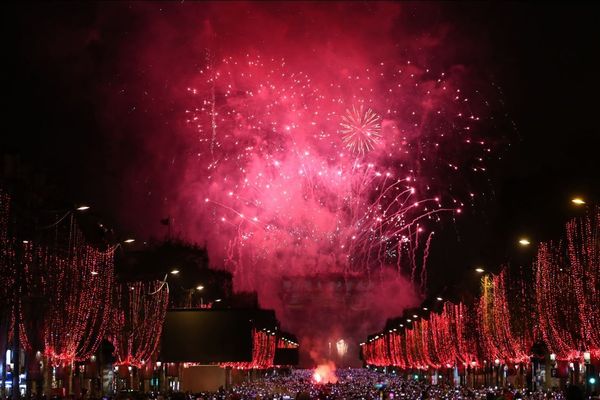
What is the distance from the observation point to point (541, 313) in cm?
6894

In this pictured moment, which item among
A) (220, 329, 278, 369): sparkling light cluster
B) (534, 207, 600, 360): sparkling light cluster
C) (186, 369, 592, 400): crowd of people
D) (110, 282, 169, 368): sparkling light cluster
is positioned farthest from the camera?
(220, 329, 278, 369): sparkling light cluster

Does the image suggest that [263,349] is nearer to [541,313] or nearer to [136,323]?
[136,323]

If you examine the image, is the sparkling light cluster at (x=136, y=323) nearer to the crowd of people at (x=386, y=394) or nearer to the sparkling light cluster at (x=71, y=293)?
the crowd of people at (x=386, y=394)

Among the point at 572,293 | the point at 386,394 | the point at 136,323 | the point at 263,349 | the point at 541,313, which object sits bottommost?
the point at 386,394

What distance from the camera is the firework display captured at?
57938 mm

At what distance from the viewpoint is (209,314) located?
53000 mm

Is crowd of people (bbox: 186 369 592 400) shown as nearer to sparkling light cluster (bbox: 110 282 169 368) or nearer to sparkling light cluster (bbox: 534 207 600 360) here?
sparkling light cluster (bbox: 534 207 600 360)

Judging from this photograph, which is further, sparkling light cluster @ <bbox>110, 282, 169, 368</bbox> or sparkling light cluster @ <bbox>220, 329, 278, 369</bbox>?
sparkling light cluster @ <bbox>220, 329, 278, 369</bbox>

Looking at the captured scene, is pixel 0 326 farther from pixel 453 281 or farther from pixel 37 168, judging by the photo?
pixel 453 281

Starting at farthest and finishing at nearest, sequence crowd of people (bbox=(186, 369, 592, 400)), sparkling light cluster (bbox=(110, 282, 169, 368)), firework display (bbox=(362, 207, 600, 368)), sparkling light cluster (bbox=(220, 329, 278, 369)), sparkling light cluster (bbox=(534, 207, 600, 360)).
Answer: sparkling light cluster (bbox=(220, 329, 278, 369)), sparkling light cluster (bbox=(110, 282, 169, 368)), firework display (bbox=(362, 207, 600, 368)), sparkling light cluster (bbox=(534, 207, 600, 360)), crowd of people (bbox=(186, 369, 592, 400))

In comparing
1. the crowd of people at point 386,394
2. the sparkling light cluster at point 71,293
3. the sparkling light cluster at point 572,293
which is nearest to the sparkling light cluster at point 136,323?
the crowd of people at point 386,394

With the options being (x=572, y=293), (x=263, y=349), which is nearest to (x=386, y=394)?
(x=572, y=293)

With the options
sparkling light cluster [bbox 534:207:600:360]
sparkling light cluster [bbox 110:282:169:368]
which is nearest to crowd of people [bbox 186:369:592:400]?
sparkling light cluster [bbox 534:207:600:360]

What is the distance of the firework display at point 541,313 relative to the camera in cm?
5794
